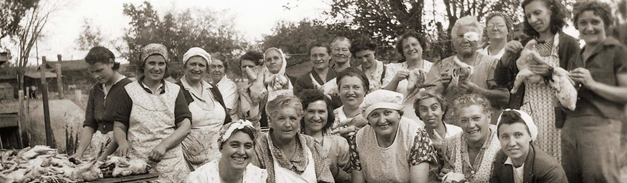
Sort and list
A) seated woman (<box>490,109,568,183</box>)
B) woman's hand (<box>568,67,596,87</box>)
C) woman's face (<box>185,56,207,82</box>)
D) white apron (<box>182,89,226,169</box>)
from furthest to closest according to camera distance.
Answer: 1. woman's face (<box>185,56,207,82</box>)
2. white apron (<box>182,89,226,169</box>)
3. seated woman (<box>490,109,568,183</box>)
4. woman's hand (<box>568,67,596,87</box>)

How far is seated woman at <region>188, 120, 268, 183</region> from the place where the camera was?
3.87 meters

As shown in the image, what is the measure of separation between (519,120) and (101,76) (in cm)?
289

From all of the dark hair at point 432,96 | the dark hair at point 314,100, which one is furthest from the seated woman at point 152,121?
the dark hair at point 432,96

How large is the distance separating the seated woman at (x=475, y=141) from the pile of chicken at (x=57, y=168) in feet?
6.41

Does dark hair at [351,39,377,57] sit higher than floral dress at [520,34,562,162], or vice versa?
dark hair at [351,39,377,57]

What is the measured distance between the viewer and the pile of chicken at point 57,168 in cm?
362

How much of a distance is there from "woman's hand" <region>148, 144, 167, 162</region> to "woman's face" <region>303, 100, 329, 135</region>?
103cm

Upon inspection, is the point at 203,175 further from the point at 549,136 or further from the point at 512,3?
the point at 512,3

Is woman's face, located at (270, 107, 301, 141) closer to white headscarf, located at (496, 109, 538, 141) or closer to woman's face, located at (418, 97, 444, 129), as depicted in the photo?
woman's face, located at (418, 97, 444, 129)

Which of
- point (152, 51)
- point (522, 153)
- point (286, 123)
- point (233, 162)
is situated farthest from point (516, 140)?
point (152, 51)

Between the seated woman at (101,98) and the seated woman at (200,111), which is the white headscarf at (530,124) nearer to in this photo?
the seated woman at (200,111)

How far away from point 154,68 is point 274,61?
5.79ft

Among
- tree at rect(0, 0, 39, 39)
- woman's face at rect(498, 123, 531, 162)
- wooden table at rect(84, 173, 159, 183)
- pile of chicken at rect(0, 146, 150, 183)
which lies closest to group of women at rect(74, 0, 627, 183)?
woman's face at rect(498, 123, 531, 162)

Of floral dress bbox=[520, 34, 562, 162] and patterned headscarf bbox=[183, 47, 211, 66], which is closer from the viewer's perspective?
floral dress bbox=[520, 34, 562, 162]
